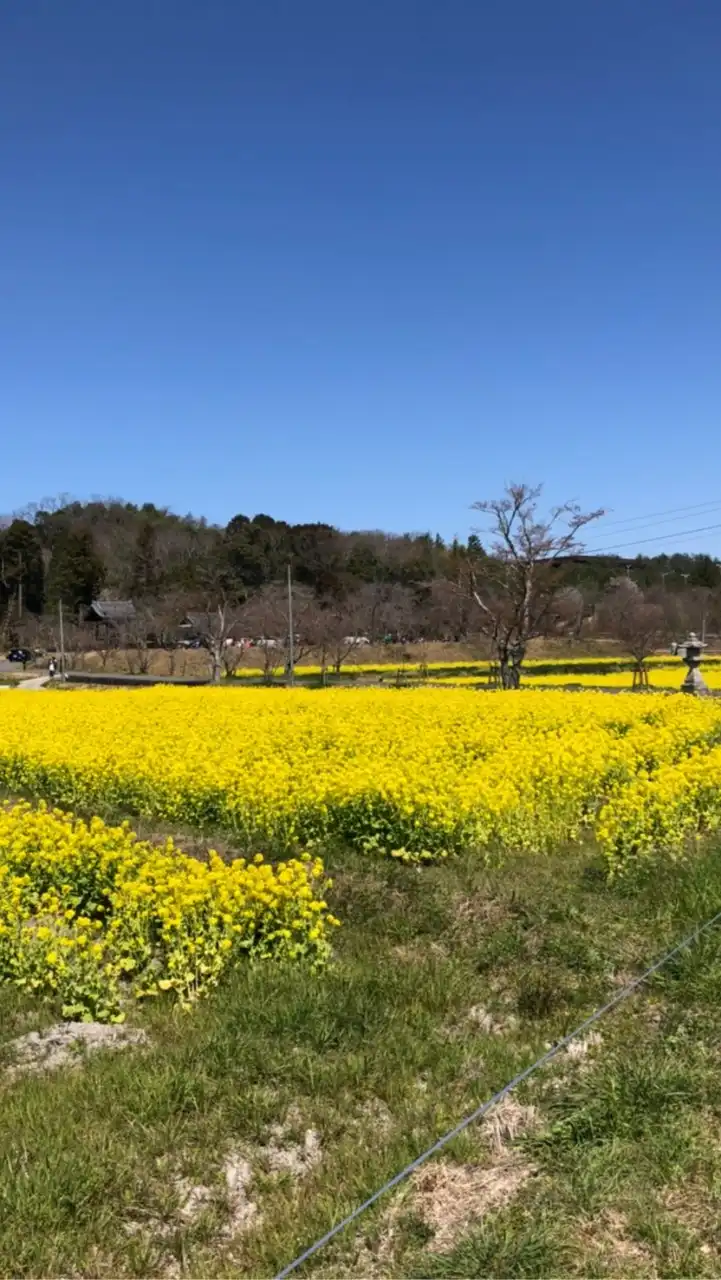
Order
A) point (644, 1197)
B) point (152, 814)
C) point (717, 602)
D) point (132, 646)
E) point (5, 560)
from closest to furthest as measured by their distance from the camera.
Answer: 1. point (644, 1197)
2. point (152, 814)
3. point (132, 646)
4. point (717, 602)
5. point (5, 560)

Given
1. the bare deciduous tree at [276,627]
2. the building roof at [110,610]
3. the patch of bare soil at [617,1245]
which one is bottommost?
the patch of bare soil at [617,1245]

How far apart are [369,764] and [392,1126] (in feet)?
16.8

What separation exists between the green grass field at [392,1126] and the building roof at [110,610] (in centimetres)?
5465

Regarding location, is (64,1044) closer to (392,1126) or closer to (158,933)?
(158,933)

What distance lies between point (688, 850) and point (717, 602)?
57263mm

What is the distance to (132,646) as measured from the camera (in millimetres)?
54250

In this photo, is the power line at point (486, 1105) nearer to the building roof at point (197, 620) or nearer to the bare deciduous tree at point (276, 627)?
the bare deciduous tree at point (276, 627)

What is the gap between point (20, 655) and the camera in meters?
54.0

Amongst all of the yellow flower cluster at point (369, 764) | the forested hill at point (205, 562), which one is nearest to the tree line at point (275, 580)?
the forested hill at point (205, 562)

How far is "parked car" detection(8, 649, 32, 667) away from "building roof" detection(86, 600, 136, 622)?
18.8ft

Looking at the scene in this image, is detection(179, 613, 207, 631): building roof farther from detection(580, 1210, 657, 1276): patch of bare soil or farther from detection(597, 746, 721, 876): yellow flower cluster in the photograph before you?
detection(580, 1210, 657, 1276): patch of bare soil

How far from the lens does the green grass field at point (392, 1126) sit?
107 inches

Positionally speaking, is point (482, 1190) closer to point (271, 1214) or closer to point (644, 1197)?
point (644, 1197)

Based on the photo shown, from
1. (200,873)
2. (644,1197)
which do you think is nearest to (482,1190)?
(644,1197)
